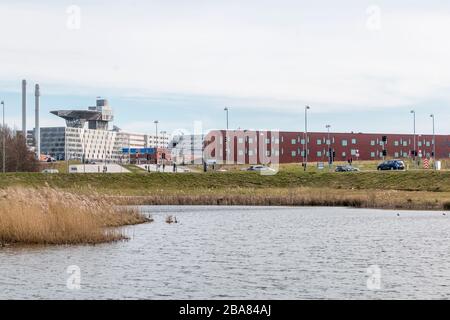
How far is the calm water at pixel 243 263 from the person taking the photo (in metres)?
25.2

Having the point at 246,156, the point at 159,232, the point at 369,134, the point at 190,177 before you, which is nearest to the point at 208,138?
the point at 246,156

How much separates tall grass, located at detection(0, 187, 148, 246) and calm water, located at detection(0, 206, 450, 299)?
4.05 feet

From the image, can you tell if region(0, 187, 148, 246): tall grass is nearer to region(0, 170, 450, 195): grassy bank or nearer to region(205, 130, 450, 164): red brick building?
region(0, 170, 450, 195): grassy bank

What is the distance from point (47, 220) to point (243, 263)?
1024 centimetres

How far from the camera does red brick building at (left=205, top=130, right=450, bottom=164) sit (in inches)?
7269

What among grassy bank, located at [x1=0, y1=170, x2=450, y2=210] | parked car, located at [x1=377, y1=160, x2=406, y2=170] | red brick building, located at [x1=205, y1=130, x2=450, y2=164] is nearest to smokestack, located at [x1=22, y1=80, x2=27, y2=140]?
red brick building, located at [x1=205, y1=130, x2=450, y2=164]

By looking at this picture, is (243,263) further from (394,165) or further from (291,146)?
(291,146)

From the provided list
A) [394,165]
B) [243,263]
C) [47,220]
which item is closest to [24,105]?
[394,165]

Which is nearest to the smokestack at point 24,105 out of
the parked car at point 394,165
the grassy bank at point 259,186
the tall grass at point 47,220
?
the grassy bank at point 259,186

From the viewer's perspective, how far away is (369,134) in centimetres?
19150

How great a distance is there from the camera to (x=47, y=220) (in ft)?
119

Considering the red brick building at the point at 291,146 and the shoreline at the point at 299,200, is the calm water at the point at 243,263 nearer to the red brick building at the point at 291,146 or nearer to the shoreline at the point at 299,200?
the shoreline at the point at 299,200

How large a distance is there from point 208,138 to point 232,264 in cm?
15337
